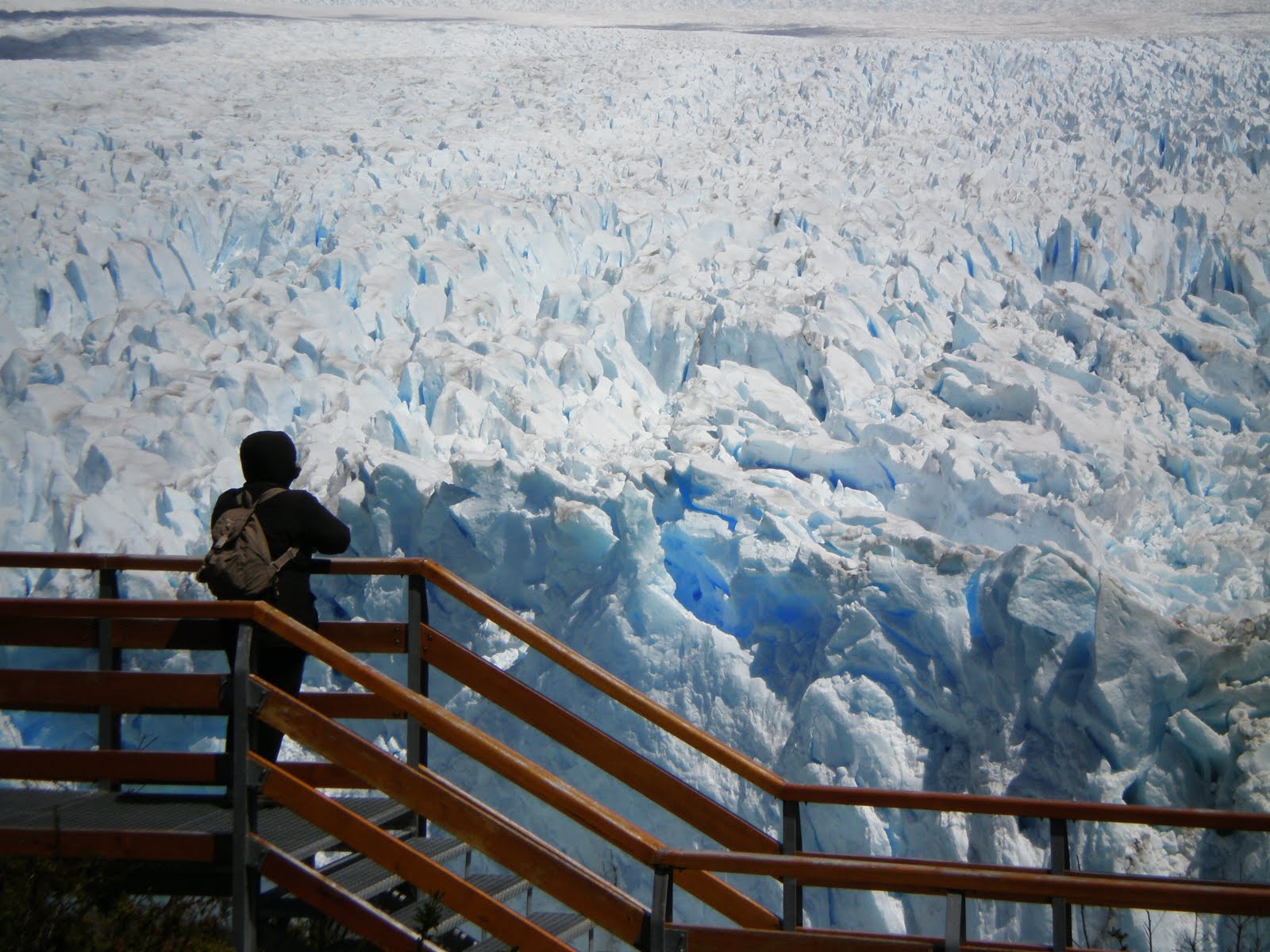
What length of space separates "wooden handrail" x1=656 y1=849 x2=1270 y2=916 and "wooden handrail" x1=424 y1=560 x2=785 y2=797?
0.51 meters

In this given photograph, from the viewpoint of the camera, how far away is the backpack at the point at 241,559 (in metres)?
2.05

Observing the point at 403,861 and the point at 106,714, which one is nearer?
the point at 403,861

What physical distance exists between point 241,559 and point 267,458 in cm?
23

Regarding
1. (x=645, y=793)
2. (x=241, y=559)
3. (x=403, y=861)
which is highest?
(x=241, y=559)

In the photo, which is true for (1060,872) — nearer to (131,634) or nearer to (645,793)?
(645,793)

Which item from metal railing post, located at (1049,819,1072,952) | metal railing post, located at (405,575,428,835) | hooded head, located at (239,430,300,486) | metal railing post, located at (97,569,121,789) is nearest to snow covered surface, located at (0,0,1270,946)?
metal railing post, located at (1049,819,1072,952)

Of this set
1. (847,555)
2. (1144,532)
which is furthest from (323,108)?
(1144,532)

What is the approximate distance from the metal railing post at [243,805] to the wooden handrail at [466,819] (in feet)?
0.10

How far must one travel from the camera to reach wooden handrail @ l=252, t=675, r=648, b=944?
170cm

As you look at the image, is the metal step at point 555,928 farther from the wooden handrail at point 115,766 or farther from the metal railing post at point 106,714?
the metal railing post at point 106,714

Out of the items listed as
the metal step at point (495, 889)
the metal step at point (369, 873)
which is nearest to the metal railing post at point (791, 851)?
the metal step at point (495, 889)

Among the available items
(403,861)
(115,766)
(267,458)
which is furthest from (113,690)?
(403,861)

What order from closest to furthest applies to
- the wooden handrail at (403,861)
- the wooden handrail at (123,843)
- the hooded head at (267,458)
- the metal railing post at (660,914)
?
the metal railing post at (660,914) < the wooden handrail at (403,861) < the wooden handrail at (123,843) < the hooded head at (267,458)

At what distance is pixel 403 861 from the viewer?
183 cm
